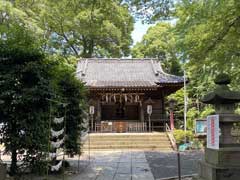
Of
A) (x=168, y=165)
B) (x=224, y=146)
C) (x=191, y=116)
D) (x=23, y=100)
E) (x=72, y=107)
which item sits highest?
(x=23, y=100)

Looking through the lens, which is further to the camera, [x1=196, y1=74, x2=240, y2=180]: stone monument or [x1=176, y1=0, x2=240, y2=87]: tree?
[x1=176, y1=0, x2=240, y2=87]: tree

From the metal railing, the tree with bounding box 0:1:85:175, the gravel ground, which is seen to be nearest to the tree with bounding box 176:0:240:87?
the gravel ground

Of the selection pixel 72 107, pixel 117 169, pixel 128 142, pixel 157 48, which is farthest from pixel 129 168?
pixel 157 48

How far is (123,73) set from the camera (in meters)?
26.0

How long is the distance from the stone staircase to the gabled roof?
13.7 ft

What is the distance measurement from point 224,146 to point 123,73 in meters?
19.9

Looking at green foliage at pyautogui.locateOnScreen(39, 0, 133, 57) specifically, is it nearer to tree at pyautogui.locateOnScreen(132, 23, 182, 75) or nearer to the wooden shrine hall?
tree at pyautogui.locateOnScreen(132, 23, 182, 75)

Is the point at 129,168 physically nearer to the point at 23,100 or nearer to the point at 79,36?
the point at 23,100

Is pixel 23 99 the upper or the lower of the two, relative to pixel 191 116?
upper

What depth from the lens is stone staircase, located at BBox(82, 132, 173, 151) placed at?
17.2 metres

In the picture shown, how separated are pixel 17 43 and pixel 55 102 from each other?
181 centimetres

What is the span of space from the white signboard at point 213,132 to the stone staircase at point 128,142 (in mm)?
10713

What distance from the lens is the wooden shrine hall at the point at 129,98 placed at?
21500 millimetres

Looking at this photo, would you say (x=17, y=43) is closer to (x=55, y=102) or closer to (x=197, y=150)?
(x=55, y=102)
